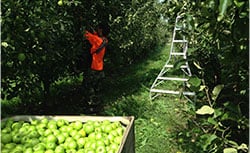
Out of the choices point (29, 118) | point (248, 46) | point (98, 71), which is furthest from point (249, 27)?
point (98, 71)

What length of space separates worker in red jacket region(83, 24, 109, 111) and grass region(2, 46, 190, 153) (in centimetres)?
27

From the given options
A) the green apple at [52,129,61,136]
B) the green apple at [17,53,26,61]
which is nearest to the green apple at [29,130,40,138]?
the green apple at [52,129,61,136]

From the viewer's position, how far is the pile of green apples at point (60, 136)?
7.24 ft

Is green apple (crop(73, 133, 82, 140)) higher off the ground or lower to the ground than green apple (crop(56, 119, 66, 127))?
lower

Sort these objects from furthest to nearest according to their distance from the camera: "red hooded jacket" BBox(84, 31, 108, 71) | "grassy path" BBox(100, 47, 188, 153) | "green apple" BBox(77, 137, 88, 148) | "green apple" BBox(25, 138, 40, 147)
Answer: "red hooded jacket" BBox(84, 31, 108, 71) → "grassy path" BBox(100, 47, 188, 153) → "green apple" BBox(77, 137, 88, 148) → "green apple" BBox(25, 138, 40, 147)

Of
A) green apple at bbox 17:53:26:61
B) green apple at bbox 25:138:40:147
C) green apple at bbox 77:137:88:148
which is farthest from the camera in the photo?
green apple at bbox 17:53:26:61

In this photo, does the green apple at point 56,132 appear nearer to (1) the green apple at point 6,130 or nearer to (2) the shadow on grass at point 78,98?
(1) the green apple at point 6,130

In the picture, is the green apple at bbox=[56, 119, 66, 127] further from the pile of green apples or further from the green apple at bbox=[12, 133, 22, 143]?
the green apple at bbox=[12, 133, 22, 143]

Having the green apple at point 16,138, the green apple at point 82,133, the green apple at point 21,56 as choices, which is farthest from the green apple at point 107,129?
the green apple at point 21,56

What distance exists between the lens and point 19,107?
5613 millimetres

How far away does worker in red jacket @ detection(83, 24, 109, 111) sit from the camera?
5.52 m

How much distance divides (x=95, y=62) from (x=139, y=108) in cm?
98

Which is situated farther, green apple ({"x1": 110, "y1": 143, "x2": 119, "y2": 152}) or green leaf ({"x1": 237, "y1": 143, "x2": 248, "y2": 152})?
green apple ({"x1": 110, "y1": 143, "x2": 119, "y2": 152})

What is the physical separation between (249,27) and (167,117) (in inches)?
166
